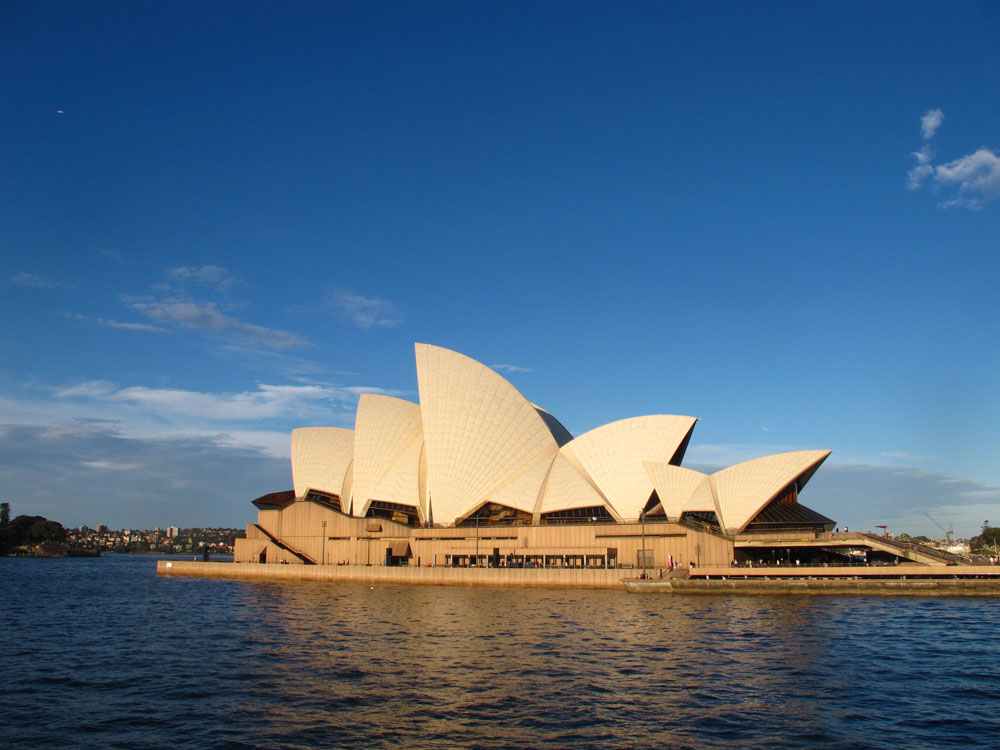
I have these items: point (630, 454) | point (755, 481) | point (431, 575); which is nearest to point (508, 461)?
point (630, 454)

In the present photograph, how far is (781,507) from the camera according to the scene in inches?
2096

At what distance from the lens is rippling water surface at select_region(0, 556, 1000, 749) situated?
15258mm

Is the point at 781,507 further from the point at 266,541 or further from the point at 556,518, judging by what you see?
the point at 266,541

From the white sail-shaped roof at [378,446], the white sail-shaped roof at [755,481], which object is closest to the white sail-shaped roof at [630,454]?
the white sail-shaped roof at [755,481]

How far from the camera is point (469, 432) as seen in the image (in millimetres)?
60188

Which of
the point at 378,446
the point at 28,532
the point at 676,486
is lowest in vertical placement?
the point at 28,532

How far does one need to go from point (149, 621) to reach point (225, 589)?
59.8 ft

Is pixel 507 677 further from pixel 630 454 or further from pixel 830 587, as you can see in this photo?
pixel 630 454

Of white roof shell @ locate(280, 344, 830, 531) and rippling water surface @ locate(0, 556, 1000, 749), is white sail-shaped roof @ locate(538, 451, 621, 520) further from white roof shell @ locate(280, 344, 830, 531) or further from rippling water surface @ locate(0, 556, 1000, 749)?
rippling water surface @ locate(0, 556, 1000, 749)

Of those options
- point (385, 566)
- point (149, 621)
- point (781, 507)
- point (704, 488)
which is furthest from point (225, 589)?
point (781, 507)

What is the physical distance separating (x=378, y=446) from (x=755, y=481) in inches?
1273

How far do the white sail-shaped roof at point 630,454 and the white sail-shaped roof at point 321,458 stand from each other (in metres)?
23.7

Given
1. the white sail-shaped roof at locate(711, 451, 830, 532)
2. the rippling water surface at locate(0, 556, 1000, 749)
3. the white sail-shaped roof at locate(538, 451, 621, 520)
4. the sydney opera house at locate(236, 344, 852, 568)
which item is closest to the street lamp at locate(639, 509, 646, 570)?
the sydney opera house at locate(236, 344, 852, 568)

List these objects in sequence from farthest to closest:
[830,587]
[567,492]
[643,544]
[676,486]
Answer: [567,492] < [676,486] < [643,544] < [830,587]
